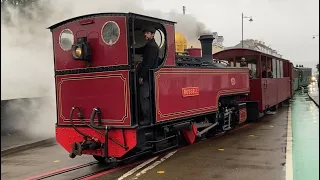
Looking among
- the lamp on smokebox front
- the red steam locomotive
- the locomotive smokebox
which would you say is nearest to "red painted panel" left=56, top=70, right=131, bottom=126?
the red steam locomotive

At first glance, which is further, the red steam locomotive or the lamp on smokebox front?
the lamp on smokebox front

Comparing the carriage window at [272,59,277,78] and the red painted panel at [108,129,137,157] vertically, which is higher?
the carriage window at [272,59,277,78]

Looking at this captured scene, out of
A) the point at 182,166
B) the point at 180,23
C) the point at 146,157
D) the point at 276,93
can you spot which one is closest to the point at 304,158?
the point at 182,166

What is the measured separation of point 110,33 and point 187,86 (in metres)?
1.91

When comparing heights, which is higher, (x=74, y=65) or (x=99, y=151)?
(x=74, y=65)

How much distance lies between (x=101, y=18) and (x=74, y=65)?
3.05ft

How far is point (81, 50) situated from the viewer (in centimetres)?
537

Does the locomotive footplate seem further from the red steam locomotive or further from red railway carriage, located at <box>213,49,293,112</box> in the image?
red railway carriage, located at <box>213,49,293,112</box>

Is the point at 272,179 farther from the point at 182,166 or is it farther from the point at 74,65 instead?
the point at 74,65

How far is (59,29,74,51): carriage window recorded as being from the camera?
578cm

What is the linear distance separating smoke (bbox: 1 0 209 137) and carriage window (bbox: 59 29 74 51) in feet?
13.6

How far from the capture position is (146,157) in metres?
6.37

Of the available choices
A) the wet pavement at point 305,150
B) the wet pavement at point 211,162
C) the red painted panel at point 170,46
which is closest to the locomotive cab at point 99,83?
the red painted panel at point 170,46

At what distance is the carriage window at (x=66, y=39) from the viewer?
19.0 ft
